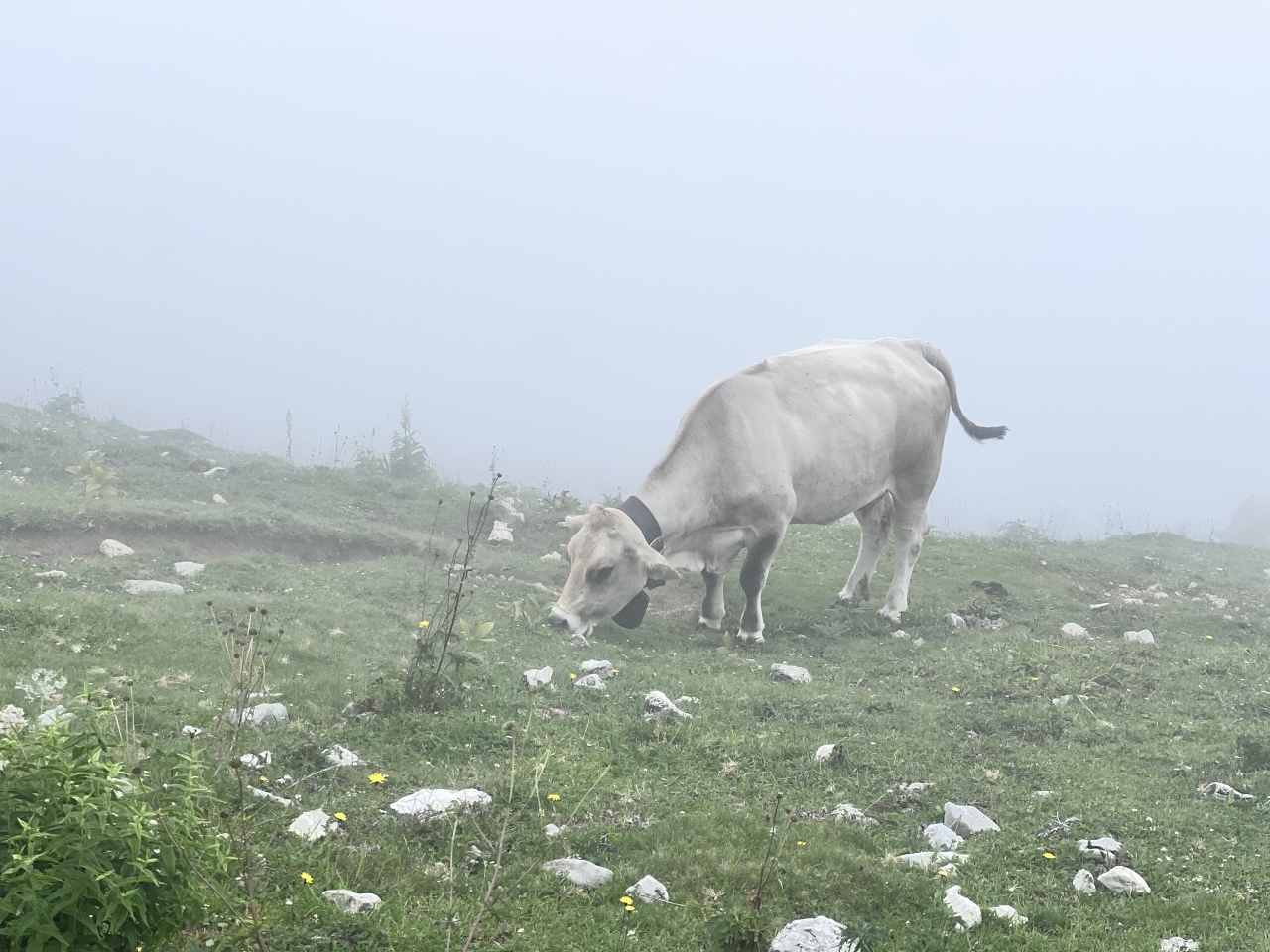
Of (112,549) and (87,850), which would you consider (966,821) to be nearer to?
(87,850)

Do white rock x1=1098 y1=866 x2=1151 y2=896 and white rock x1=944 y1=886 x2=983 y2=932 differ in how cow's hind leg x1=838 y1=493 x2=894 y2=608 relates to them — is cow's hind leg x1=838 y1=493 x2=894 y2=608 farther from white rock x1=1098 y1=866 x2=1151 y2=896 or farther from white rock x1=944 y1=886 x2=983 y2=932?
white rock x1=944 y1=886 x2=983 y2=932

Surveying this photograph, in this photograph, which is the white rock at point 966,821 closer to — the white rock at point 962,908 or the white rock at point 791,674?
the white rock at point 962,908

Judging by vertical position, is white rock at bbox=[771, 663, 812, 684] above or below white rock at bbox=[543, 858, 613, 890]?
below

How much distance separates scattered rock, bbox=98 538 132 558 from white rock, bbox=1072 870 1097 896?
10417 millimetres

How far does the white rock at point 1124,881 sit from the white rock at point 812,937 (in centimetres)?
151

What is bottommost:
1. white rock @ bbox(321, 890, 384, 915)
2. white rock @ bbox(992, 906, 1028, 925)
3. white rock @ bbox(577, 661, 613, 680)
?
white rock @ bbox(577, 661, 613, 680)

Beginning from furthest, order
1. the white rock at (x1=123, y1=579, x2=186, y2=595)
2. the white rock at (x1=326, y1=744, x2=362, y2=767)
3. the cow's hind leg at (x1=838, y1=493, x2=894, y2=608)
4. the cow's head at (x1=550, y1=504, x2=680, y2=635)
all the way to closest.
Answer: the cow's hind leg at (x1=838, y1=493, x2=894, y2=608) < the cow's head at (x1=550, y1=504, x2=680, y2=635) < the white rock at (x1=123, y1=579, x2=186, y2=595) < the white rock at (x1=326, y1=744, x2=362, y2=767)

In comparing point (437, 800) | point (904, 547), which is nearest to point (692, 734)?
point (437, 800)

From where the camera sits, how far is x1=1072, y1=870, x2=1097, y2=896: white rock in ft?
16.5

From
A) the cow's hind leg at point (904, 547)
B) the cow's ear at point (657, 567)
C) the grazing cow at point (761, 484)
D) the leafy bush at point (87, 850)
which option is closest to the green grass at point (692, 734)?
the cow's hind leg at point (904, 547)

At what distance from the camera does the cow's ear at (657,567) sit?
11.0 m

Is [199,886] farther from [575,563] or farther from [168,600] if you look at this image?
[575,563]

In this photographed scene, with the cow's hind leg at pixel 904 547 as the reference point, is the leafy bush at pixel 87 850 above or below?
above

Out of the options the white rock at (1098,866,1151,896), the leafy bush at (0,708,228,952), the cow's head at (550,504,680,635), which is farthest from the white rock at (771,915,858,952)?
the cow's head at (550,504,680,635)
